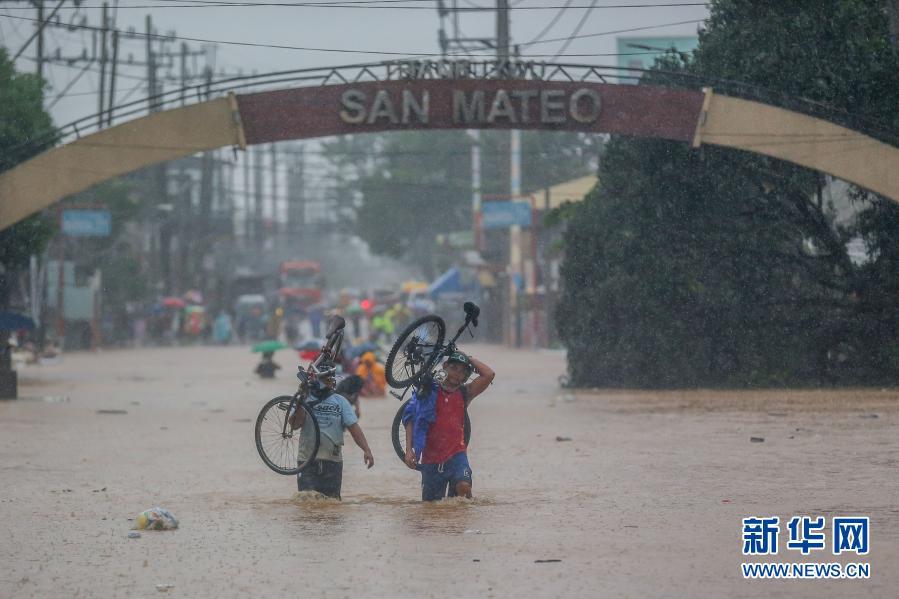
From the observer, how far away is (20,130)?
3497 cm

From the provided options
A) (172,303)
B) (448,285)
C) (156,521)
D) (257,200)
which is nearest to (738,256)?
(156,521)

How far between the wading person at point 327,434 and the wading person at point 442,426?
586 mm

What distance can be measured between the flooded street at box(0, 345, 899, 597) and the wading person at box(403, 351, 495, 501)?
0.31 meters

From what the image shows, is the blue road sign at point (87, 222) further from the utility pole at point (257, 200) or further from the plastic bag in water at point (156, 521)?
the utility pole at point (257, 200)

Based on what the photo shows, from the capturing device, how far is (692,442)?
20.1 metres

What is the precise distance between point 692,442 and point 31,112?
69.2 feet

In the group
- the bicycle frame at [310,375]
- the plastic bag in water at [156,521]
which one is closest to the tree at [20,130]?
the bicycle frame at [310,375]

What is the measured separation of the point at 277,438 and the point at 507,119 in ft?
47.2

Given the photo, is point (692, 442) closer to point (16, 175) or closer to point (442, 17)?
point (16, 175)

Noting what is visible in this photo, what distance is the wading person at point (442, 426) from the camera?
43.0ft

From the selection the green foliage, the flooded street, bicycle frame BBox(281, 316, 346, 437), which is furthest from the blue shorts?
the green foliage

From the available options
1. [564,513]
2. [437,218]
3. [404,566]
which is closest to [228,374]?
[564,513]

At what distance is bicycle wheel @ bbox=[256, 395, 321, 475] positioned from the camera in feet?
45.9

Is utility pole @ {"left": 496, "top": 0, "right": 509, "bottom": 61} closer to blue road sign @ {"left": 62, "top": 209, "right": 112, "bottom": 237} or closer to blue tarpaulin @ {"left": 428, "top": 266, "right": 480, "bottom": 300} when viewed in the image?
blue road sign @ {"left": 62, "top": 209, "right": 112, "bottom": 237}
